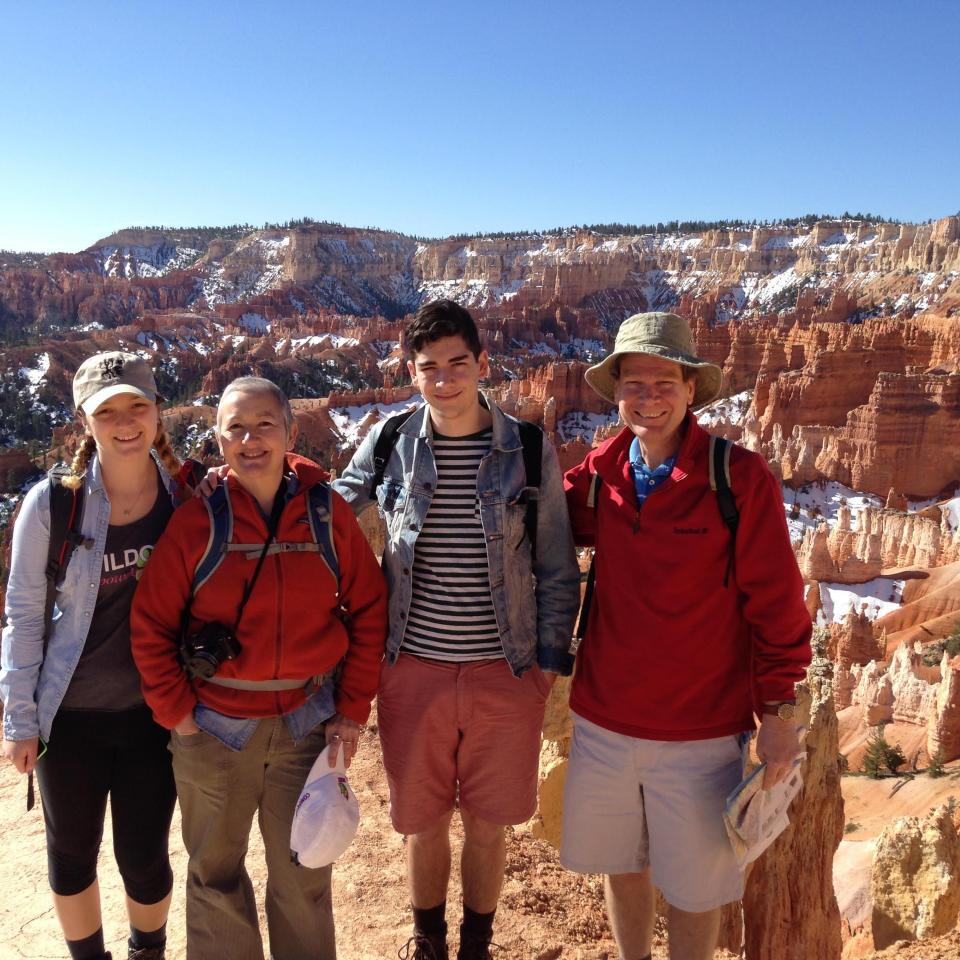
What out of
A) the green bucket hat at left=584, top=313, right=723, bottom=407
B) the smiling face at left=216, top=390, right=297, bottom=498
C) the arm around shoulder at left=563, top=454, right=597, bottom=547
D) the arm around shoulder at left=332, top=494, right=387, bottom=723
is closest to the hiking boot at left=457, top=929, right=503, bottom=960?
the arm around shoulder at left=332, top=494, right=387, bottom=723

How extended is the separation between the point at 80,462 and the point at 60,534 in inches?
10.1

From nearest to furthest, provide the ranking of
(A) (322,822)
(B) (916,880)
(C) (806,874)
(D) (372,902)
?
(A) (322,822)
(D) (372,902)
(C) (806,874)
(B) (916,880)

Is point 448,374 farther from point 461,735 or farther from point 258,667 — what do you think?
point 461,735

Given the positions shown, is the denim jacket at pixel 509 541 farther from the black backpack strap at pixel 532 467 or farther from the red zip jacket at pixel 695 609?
the red zip jacket at pixel 695 609

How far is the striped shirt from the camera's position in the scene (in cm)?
256

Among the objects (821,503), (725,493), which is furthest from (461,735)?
(821,503)

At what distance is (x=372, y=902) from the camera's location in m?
3.43

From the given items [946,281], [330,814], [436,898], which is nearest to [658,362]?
[330,814]

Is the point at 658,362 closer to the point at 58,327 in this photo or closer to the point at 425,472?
the point at 425,472

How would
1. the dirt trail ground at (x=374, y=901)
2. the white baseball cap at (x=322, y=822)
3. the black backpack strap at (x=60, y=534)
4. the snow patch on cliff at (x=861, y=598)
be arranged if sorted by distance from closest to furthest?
the white baseball cap at (x=322, y=822)
the black backpack strap at (x=60, y=534)
the dirt trail ground at (x=374, y=901)
the snow patch on cliff at (x=861, y=598)

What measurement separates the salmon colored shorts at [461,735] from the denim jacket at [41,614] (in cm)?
98

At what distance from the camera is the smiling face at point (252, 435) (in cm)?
239

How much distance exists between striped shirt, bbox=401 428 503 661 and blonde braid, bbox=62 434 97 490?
1077 mm

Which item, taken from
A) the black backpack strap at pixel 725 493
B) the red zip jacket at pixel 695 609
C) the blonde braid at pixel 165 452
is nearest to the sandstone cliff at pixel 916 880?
the red zip jacket at pixel 695 609
